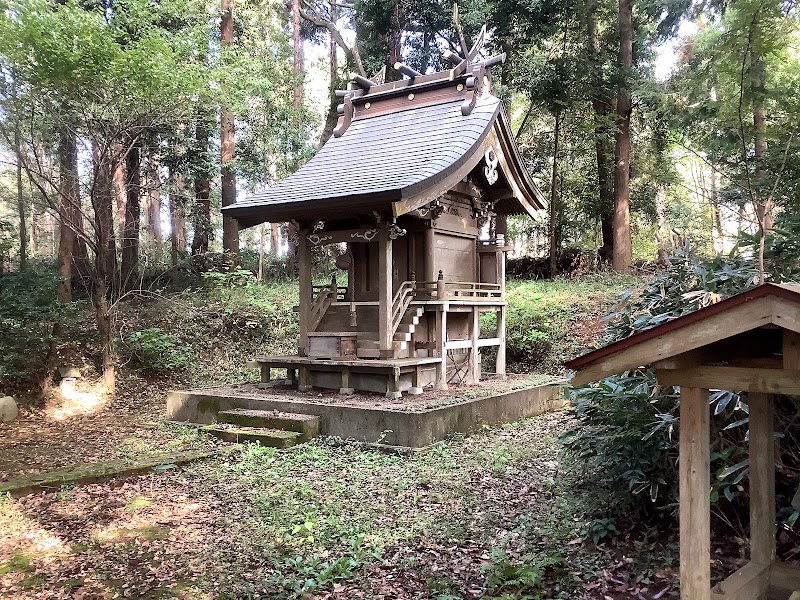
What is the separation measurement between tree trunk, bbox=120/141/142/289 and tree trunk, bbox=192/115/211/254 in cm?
183

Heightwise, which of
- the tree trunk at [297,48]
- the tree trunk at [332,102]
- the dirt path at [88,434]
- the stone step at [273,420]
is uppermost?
the tree trunk at [297,48]

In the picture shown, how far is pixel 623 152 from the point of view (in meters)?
17.2

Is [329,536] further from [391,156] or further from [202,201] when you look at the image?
[202,201]

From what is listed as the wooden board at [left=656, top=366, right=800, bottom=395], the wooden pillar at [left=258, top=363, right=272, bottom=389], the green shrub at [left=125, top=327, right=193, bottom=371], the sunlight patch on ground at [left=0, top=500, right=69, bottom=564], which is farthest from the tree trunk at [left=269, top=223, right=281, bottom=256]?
the wooden board at [left=656, top=366, right=800, bottom=395]

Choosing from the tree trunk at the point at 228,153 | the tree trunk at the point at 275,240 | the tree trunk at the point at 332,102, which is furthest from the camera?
the tree trunk at the point at 275,240

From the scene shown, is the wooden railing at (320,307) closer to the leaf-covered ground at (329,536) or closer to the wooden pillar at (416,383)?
the wooden pillar at (416,383)

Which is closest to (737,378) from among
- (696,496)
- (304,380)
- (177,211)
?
(696,496)

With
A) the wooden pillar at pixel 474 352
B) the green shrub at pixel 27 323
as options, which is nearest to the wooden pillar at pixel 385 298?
the wooden pillar at pixel 474 352

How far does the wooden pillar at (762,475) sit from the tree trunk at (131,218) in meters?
11.2

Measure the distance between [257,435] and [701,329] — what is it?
21.3 ft

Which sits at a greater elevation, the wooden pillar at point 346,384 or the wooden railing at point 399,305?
the wooden railing at point 399,305

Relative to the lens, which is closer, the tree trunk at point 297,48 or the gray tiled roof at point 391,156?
the gray tiled roof at point 391,156

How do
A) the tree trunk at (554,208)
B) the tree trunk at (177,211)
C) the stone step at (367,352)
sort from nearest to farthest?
the stone step at (367,352), the tree trunk at (177,211), the tree trunk at (554,208)

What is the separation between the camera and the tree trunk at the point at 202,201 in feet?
56.1
